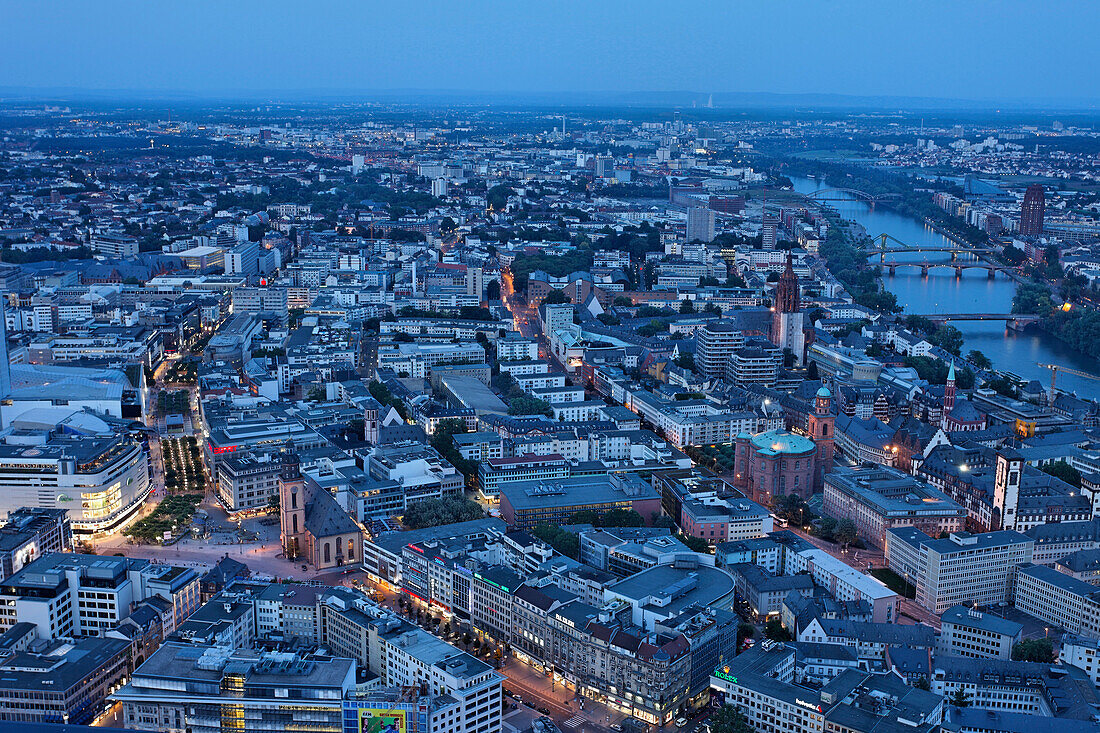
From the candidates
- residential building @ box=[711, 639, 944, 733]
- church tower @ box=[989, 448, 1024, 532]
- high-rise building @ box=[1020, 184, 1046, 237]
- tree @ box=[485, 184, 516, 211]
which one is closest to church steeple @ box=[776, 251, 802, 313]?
church tower @ box=[989, 448, 1024, 532]

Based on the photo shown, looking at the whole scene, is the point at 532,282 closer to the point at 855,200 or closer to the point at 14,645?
the point at 14,645

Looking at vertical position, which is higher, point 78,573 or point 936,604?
point 78,573

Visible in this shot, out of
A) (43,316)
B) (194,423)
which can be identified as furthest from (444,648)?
(43,316)

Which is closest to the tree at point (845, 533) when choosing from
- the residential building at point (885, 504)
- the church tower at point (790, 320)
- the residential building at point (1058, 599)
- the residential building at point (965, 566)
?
the residential building at point (885, 504)

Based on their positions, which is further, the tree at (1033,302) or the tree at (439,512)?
the tree at (1033,302)

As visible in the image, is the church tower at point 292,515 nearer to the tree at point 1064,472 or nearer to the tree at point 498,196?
the tree at point 1064,472

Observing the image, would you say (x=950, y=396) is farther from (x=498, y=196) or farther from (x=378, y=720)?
(x=498, y=196)
